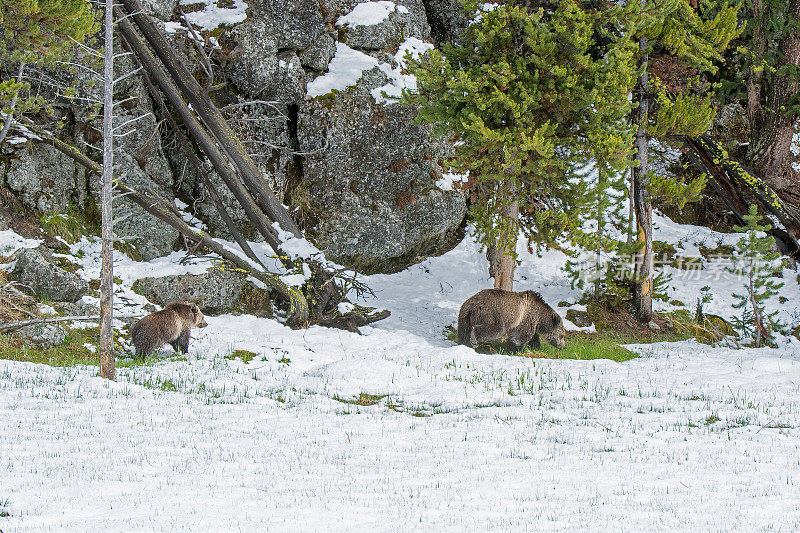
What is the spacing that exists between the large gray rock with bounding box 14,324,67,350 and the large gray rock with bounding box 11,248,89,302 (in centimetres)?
139

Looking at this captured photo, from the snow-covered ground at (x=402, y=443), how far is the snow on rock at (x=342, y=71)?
8.57 meters

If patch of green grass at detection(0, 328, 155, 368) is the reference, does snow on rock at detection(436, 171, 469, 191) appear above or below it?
above

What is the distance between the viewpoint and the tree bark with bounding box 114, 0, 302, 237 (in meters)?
16.0

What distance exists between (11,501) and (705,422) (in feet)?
24.1

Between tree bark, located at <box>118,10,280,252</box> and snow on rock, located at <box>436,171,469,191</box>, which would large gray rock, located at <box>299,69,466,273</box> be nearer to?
snow on rock, located at <box>436,171,469,191</box>

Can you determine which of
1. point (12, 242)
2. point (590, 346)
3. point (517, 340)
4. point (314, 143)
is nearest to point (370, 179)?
point (314, 143)

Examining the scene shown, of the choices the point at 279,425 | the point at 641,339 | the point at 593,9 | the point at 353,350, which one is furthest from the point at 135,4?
the point at 641,339

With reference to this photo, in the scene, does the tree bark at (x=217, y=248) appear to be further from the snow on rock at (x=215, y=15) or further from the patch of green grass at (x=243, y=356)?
the snow on rock at (x=215, y=15)

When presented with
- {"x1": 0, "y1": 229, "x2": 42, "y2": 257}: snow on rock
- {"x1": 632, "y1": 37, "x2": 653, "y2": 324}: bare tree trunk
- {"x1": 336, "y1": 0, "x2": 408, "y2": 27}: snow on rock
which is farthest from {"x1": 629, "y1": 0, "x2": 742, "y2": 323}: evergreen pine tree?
{"x1": 0, "y1": 229, "x2": 42, "y2": 257}: snow on rock

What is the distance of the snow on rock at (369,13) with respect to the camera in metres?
19.7

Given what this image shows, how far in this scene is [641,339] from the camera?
16328 mm

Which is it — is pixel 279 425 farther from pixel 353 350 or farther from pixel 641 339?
pixel 641 339

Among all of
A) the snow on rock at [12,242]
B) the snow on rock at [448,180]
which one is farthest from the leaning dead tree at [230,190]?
the snow on rock at [448,180]

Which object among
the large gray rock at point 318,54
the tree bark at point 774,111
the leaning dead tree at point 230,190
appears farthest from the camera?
the tree bark at point 774,111
